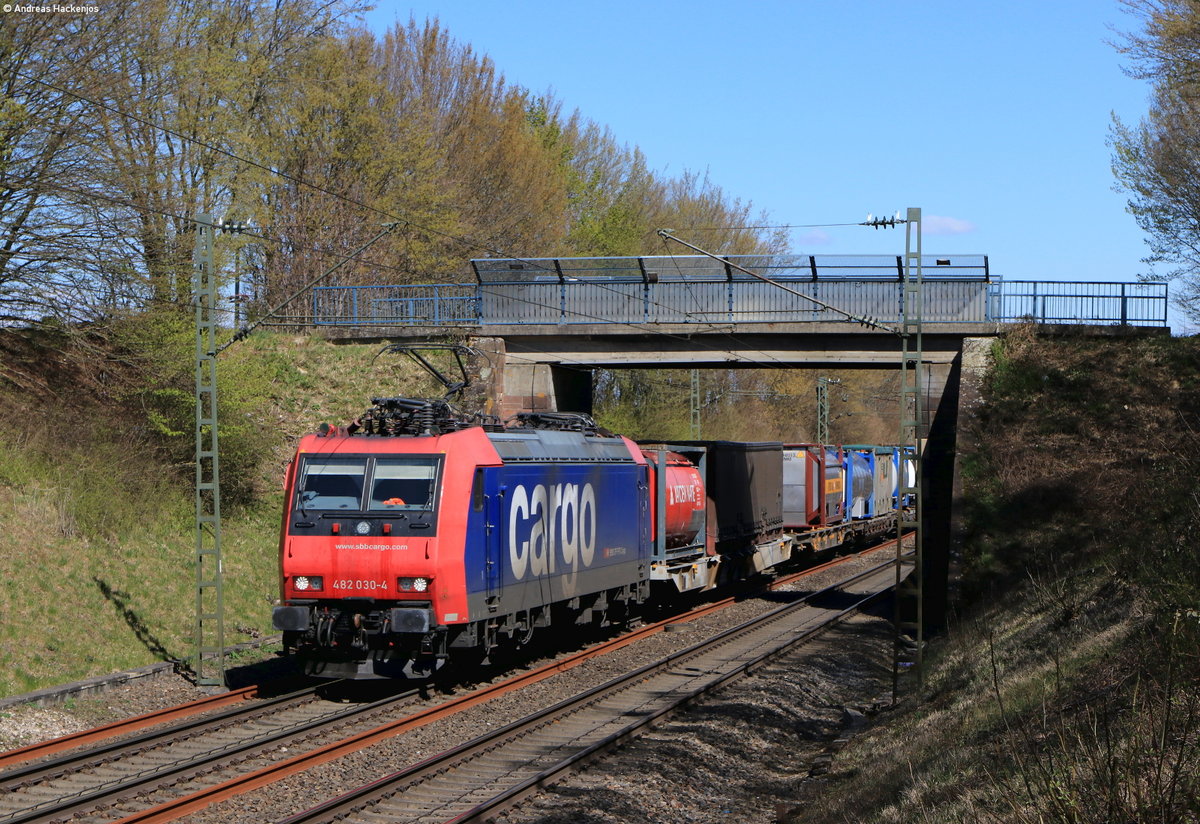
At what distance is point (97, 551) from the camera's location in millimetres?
20766

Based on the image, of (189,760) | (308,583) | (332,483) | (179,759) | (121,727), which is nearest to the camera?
(189,760)

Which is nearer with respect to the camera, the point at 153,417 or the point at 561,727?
the point at 561,727

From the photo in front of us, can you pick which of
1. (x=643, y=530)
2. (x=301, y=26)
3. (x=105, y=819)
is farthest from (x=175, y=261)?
(x=105, y=819)

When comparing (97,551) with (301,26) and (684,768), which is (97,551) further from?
(301,26)

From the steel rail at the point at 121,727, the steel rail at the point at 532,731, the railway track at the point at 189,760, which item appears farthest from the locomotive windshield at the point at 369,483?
the steel rail at the point at 532,731

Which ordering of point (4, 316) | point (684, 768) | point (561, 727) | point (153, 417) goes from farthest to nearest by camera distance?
point (153, 417)
point (4, 316)
point (561, 727)
point (684, 768)

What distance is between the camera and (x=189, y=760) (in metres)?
11.8

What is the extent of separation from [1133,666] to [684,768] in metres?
4.75

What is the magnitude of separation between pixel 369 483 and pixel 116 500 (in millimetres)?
10001

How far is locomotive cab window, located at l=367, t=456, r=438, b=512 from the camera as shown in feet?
47.8

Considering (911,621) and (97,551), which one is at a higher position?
(97,551)

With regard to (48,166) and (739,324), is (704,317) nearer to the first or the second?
(739,324)

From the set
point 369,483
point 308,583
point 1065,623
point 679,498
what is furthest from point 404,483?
point 679,498

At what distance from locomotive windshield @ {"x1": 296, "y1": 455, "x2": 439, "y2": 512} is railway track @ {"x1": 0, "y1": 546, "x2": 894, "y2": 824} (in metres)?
2.51
